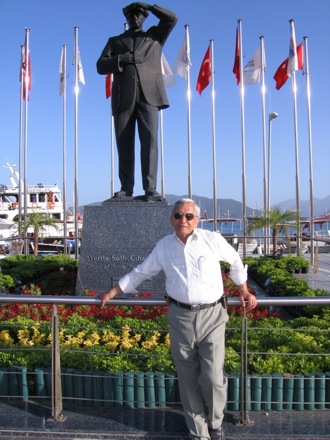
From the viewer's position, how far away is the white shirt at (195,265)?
3004mm

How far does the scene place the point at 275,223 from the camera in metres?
14.8

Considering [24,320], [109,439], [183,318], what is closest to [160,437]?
[109,439]

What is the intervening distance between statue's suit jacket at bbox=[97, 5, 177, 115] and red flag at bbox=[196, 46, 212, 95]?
42.1ft

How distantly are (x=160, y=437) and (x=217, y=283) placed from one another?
1.21 m

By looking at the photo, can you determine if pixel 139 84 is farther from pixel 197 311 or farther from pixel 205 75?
pixel 205 75

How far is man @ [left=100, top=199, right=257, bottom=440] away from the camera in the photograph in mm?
3008

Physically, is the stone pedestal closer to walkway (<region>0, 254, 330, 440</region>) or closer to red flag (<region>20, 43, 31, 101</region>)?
walkway (<region>0, 254, 330, 440</region>)

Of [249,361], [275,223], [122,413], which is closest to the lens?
[122,413]

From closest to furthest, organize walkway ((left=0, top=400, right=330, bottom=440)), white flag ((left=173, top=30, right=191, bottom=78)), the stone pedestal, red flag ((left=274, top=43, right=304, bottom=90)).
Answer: walkway ((left=0, top=400, right=330, bottom=440)) < the stone pedestal < red flag ((left=274, top=43, right=304, bottom=90)) < white flag ((left=173, top=30, right=191, bottom=78))

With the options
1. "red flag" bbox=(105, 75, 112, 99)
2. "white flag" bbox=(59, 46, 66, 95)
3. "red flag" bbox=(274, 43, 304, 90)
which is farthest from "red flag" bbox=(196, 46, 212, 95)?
"white flag" bbox=(59, 46, 66, 95)

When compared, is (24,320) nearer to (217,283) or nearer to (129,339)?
(129,339)

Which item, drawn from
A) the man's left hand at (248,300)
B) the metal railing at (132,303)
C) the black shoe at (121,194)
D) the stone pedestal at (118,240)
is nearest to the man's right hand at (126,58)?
the black shoe at (121,194)

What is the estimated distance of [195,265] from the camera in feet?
9.92

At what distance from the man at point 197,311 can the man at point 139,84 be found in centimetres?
357
